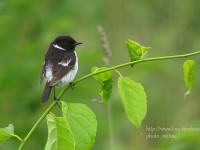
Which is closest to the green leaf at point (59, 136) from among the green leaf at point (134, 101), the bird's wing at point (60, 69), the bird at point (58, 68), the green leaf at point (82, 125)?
the green leaf at point (82, 125)

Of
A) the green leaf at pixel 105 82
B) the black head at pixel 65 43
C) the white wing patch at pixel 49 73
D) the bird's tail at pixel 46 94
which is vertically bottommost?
the bird's tail at pixel 46 94

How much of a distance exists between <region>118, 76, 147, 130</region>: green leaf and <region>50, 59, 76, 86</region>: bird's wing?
1.74 meters

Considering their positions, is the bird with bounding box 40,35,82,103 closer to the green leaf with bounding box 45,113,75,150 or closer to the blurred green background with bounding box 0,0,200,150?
the blurred green background with bounding box 0,0,200,150

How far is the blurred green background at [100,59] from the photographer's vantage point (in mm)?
5430

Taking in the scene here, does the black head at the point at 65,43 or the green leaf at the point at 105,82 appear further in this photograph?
the black head at the point at 65,43

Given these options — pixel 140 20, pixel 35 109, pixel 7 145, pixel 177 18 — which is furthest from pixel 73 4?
pixel 7 145

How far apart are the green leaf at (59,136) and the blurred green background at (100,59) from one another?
1.38 meters

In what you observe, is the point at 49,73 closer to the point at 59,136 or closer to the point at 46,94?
the point at 46,94

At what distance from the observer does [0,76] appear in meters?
5.33

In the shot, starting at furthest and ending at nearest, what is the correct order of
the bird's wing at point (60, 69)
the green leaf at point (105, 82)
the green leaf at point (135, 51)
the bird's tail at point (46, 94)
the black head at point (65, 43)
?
1. the black head at point (65, 43)
2. the bird's wing at point (60, 69)
3. the bird's tail at point (46, 94)
4. the green leaf at point (105, 82)
5. the green leaf at point (135, 51)

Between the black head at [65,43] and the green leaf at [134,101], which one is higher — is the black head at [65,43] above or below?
above

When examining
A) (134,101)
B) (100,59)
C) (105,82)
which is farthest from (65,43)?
(134,101)

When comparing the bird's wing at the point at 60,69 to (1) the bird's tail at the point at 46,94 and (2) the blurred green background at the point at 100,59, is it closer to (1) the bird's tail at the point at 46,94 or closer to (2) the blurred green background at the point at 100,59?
(1) the bird's tail at the point at 46,94

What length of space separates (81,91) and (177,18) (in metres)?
2.17
